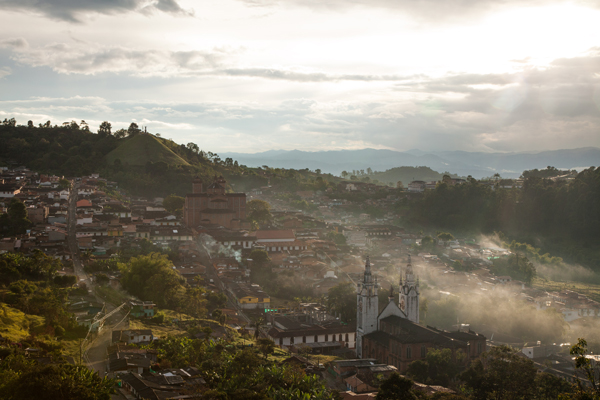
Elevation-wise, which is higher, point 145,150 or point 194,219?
point 145,150

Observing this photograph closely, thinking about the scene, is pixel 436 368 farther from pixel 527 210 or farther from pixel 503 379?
pixel 527 210

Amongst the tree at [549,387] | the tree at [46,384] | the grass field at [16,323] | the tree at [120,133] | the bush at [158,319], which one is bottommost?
the tree at [549,387]

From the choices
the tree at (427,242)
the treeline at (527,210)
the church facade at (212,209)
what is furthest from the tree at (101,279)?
the treeline at (527,210)

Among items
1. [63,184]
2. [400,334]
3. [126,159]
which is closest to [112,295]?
[400,334]

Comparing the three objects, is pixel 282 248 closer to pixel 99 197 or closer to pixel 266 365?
pixel 99 197

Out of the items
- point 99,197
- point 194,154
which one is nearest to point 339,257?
point 99,197

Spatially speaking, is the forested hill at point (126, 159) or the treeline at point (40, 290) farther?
the forested hill at point (126, 159)

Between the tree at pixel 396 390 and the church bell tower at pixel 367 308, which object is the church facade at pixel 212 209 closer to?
the church bell tower at pixel 367 308
